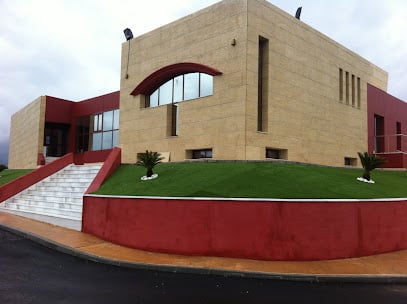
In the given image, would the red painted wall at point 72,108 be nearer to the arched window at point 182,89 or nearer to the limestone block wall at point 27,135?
the limestone block wall at point 27,135

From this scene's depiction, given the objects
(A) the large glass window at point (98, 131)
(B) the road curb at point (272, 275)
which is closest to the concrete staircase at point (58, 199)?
(B) the road curb at point (272, 275)

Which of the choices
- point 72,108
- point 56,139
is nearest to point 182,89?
point 72,108

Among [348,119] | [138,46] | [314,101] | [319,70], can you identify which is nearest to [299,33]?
[319,70]

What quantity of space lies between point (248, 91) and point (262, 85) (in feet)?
5.18

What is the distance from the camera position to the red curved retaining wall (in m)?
9.08

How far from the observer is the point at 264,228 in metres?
9.09

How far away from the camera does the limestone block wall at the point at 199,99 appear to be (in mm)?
16875

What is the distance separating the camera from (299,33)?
776 inches

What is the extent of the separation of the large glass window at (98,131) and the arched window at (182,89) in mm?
8178

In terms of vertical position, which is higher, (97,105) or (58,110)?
(97,105)

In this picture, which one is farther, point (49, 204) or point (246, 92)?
point (246, 92)

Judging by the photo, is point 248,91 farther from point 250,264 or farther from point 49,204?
point 49,204

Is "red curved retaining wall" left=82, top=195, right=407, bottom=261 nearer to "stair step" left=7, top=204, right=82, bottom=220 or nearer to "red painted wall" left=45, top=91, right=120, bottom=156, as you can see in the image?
"stair step" left=7, top=204, right=82, bottom=220

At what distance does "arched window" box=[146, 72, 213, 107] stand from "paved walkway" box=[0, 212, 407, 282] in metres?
10.3
